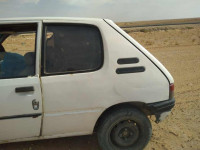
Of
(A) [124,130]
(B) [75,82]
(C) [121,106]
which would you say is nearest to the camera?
(B) [75,82]

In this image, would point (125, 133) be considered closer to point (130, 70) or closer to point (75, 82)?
point (130, 70)

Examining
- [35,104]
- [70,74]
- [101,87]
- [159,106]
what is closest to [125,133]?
[159,106]

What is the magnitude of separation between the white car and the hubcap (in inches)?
3.3

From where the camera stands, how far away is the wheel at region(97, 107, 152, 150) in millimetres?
3141

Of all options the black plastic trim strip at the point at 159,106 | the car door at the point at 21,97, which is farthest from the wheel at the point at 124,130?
the car door at the point at 21,97

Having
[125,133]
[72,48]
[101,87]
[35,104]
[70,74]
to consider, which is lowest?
[125,133]

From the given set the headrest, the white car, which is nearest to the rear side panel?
the white car

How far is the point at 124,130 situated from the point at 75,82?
1038 millimetres

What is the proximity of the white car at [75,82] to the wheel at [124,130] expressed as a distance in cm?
1

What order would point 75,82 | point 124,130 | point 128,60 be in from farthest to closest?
point 124,130, point 128,60, point 75,82

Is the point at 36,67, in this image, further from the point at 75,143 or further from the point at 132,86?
the point at 75,143

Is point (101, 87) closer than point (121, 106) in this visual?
Yes

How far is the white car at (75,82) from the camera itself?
112 inches

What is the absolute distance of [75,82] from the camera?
290 cm
